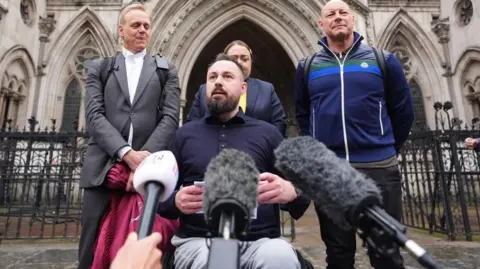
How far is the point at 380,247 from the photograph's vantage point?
86 cm

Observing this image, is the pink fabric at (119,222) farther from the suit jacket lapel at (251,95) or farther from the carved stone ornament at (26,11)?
the carved stone ornament at (26,11)

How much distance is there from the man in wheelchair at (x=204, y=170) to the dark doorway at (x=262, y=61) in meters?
12.7

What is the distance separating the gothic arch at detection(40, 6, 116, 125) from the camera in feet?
38.5

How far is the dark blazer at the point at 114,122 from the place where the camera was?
81.6 inches

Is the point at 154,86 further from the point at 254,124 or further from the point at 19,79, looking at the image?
the point at 19,79

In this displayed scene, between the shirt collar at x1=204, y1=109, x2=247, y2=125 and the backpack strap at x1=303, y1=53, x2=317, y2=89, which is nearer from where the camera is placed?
the shirt collar at x1=204, y1=109, x2=247, y2=125

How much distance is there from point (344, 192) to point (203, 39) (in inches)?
455

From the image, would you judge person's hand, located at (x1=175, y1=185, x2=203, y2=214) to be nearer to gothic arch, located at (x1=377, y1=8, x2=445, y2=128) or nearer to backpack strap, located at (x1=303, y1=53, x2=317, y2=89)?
backpack strap, located at (x1=303, y1=53, x2=317, y2=89)

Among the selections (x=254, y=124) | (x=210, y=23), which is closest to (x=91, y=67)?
(x=254, y=124)

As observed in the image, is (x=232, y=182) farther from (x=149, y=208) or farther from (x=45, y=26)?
(x=45, y=26)

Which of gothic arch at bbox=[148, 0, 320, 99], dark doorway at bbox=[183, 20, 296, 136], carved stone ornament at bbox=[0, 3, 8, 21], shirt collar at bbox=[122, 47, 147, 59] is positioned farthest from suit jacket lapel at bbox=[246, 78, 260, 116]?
dark doorway at bbox=[183, 20, 296, 136]

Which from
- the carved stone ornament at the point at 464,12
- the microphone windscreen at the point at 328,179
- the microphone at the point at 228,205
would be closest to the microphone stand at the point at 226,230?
the microphone at the point at 228,205

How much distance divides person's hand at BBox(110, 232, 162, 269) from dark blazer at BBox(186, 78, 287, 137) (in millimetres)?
1834

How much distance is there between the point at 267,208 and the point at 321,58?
1338 millimetres
